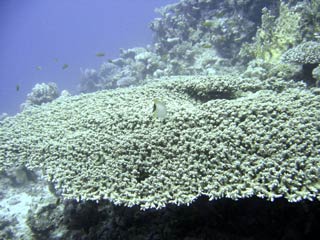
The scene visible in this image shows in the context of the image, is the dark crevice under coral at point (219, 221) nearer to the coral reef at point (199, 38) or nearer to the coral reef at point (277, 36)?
the coral reef at point (277, 36)

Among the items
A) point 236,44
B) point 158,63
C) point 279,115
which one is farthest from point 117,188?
point 158,63

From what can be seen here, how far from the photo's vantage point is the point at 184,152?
3418 millimetres

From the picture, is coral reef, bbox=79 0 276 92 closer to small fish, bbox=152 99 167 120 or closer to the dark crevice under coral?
small fish, bbox=152 99 167 120

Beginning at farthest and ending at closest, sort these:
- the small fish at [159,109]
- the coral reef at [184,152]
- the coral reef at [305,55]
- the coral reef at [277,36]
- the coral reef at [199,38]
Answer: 1. the coral reef at [199,38]
2. the coral reef at [277,36]
3. the coral reef at [305,55]
4. the small fish at [159,109]
5. the coral reef at [184,152]

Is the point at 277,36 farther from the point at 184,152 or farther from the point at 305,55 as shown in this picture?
the point at 184,152

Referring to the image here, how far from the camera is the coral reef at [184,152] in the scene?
9.77 ft

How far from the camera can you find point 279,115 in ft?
11.7

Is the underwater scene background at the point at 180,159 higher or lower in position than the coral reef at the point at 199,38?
lower

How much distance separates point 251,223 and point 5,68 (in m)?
126

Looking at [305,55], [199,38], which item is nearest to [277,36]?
[305,55]

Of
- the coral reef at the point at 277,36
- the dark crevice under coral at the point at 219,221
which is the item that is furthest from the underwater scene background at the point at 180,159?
the coral reef at the point at 277,36

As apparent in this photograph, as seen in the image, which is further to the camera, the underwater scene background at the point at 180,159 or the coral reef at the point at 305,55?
the coral reef at the point at 305,55

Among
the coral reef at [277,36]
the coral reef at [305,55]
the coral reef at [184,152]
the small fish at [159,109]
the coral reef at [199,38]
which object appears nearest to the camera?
the coral reef at [184,152]

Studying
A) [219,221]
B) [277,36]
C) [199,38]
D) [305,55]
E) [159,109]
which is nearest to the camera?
[219,221]
